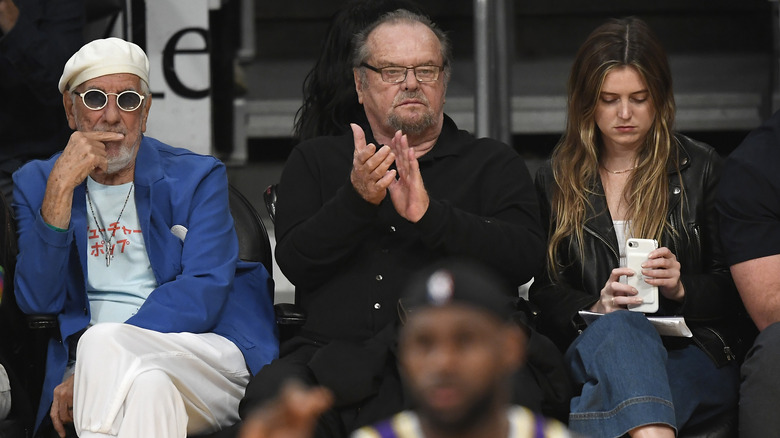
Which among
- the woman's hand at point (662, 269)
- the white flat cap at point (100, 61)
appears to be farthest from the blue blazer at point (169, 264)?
the woman's hand at point (662, 269)

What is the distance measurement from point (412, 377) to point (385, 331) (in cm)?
170

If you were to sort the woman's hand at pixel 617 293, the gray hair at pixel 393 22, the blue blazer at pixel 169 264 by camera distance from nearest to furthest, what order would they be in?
the woman's hand at pixel 617 293, the blue blazer at pixel 169 264, the gray hair at pixel 393 22

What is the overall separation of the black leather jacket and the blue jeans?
148mm

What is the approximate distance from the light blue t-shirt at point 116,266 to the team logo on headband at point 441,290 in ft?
7.01

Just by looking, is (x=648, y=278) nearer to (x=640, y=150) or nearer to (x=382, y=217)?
(x=640, y=150)

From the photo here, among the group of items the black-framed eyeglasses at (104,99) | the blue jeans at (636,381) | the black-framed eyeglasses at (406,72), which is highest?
the black-framed eyeglasses at (406,72)

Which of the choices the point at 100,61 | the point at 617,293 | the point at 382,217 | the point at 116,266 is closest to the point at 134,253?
the point at 116,266

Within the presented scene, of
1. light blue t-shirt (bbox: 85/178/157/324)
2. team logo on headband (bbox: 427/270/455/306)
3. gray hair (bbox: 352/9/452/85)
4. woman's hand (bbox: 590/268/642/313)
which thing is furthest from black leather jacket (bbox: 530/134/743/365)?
team logo on headband (bbox: 427/270/455/306)

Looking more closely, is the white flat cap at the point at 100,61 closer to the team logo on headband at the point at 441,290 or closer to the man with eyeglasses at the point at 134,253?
the man with eyeglasses at the point at 134,253

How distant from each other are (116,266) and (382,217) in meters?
0.85

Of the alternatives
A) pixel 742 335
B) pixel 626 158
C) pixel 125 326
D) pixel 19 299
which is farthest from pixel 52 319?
pixel 742 335

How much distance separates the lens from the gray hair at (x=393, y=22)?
156 inches

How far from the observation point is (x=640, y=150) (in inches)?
161

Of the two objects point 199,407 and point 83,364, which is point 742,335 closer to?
point 199,407
